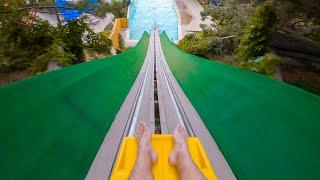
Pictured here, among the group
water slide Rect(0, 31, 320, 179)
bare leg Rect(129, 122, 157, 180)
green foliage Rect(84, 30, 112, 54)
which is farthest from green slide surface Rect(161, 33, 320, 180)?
green foliage Rect(84, 30, 112, 54)

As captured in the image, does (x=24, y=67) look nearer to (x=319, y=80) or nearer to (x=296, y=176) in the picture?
(x=319, y=80)

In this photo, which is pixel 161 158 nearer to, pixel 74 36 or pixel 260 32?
pixel 260 32

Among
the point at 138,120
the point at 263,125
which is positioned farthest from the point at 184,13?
the point at 263,125

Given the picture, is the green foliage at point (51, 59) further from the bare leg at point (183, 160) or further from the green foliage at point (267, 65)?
the bare leg at point (183, 160)

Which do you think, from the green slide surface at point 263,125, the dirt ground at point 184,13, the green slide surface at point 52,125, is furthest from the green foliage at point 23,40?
the dirt ground at point 184,13

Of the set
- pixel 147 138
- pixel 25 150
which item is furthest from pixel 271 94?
pixel 25 150

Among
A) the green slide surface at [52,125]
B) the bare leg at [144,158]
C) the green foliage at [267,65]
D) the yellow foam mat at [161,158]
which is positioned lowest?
the green foliage at [267,65]

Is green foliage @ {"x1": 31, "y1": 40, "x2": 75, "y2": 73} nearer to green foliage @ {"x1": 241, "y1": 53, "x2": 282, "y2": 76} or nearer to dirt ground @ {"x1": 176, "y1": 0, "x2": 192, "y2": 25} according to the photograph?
green foliage @ {"x1": 241, "y1": 53, "x2": 282, "y2": 76}
